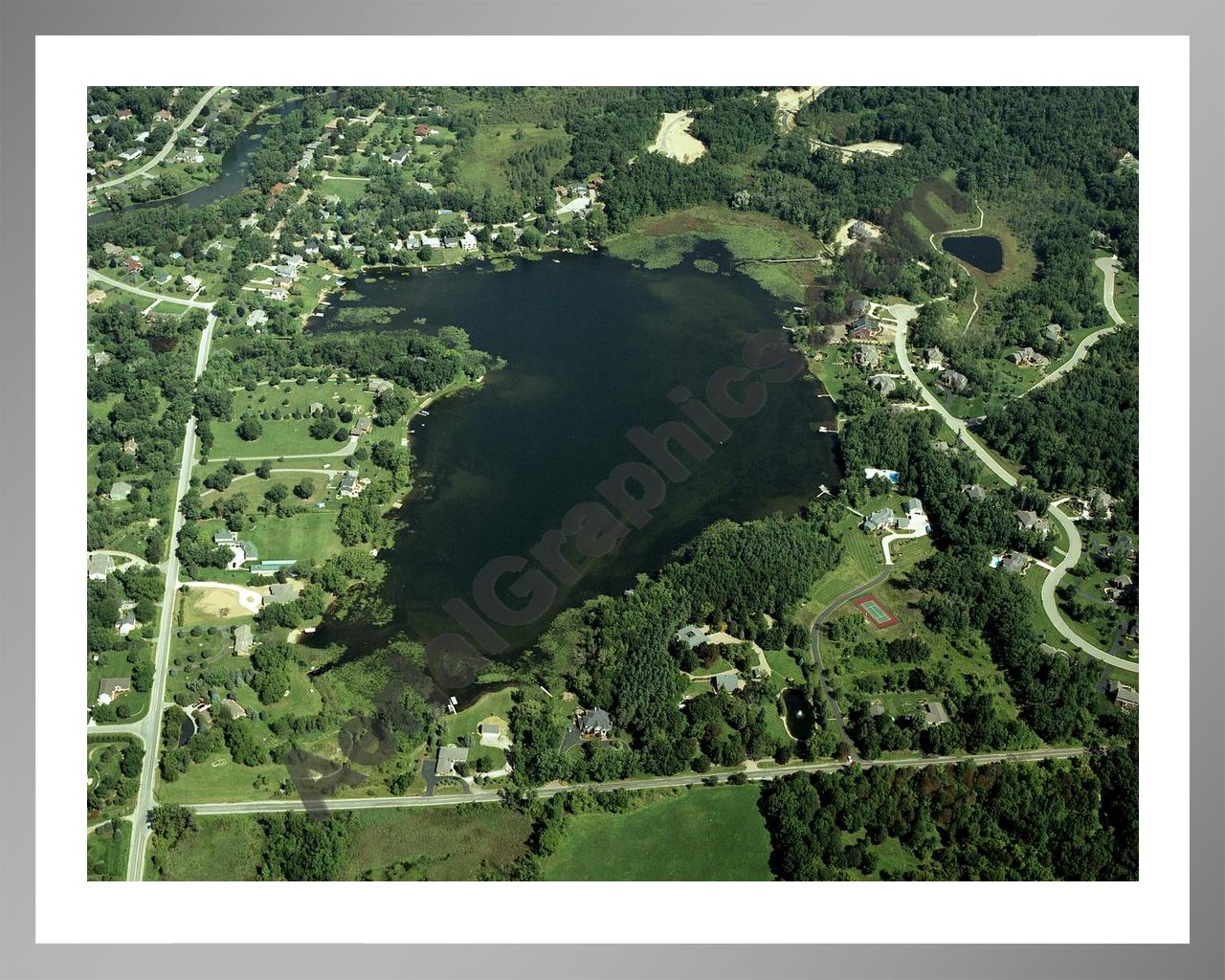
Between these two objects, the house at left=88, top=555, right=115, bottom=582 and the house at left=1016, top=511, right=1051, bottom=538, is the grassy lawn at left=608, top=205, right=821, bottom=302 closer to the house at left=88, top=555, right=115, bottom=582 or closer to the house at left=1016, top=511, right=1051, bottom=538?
the house at left=1016, top=511, right=1051, bottom=538

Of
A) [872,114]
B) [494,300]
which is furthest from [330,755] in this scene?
[872,114]

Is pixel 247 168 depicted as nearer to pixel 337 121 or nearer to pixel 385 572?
pixel 337 121

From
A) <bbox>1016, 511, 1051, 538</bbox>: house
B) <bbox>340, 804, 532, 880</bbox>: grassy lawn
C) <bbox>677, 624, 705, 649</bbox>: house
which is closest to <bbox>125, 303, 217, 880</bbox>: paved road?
<bbox>340, 804, 532, 880</bbox>: grassy lawn

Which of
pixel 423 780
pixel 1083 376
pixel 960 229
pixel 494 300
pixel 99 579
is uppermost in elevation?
pixel 960 229

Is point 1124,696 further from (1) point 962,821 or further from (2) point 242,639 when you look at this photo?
(2) point 242,639

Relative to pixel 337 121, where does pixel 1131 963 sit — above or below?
below

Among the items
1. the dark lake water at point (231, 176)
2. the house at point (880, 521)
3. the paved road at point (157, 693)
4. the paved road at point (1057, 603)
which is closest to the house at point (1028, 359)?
the paved road at point (1057, 603)
